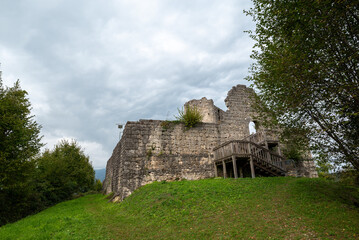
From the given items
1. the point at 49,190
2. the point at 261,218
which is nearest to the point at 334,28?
the point at 261,218

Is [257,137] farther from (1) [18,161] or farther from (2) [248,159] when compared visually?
(1) [18,161]

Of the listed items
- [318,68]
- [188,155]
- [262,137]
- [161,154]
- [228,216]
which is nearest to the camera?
[318,68]

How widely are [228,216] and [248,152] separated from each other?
6846mm

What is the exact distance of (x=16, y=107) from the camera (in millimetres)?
14047

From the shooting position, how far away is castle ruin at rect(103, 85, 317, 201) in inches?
529

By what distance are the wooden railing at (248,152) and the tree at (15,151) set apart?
12.7m

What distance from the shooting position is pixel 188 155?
14984mm

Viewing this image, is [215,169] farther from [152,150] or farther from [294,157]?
[294,157]

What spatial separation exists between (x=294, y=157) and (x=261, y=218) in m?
12.1

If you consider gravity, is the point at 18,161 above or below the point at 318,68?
below

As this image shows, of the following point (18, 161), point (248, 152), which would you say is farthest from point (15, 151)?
point (248, 152)

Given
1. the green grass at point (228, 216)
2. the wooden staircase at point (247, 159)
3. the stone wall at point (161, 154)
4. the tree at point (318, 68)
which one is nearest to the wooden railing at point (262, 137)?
the wooden staircase at point (247, 159)

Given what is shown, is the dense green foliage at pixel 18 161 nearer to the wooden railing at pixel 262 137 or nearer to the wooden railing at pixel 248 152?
the wooden railing at pixel 248 152

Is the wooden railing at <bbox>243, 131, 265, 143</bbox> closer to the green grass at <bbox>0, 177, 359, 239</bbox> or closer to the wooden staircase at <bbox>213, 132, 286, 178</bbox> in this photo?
the wooden staircase at <bbox>213, 132, 286, 178</bbox>
